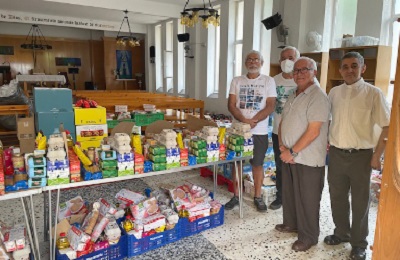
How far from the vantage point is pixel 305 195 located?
7.82ft

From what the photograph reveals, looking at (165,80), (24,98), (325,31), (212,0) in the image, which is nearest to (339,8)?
(325,31)

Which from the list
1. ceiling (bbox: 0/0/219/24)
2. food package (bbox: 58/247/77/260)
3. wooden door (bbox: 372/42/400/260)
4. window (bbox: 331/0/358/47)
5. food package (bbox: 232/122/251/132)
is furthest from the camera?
ceiling (bbox: 0/0/219/24)

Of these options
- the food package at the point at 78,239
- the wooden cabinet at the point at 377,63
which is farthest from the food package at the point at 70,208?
the wooden cabinet at the point at 377,63

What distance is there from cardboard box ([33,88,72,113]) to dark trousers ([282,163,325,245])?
2.61 m

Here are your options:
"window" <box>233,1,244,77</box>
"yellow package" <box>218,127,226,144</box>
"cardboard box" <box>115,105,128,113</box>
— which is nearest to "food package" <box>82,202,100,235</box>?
"yellow package" <box>218,127,226,144</box>

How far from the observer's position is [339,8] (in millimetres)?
5461

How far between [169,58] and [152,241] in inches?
379

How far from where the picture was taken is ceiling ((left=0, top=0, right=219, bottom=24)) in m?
8.08

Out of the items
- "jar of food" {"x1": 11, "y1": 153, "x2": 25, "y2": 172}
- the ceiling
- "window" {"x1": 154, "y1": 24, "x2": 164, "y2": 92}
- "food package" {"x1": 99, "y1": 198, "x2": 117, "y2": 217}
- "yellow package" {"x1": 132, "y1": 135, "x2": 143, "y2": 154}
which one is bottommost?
"food package" {"x1": 99, "y1": 198, "x2": 117, "y2": 217}

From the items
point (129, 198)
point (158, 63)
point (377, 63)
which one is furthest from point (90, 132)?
point (158, 63)

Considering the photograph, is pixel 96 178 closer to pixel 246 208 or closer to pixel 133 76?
pixel 246 208

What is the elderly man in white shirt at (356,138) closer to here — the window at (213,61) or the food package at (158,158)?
the food package at (158,158)

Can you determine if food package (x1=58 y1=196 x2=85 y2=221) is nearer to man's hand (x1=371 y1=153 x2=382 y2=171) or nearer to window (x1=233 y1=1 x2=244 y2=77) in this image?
man's hand (x1=371 y1=153 x2=382 y2=171)

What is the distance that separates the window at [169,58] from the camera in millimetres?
11023
